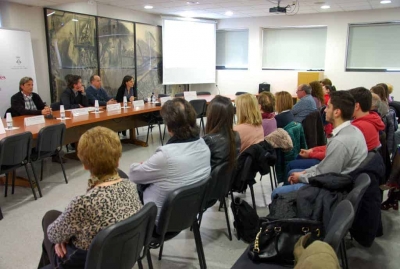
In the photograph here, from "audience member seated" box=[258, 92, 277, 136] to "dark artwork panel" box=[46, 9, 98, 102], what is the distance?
4579 mm

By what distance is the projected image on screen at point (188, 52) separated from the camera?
28.9 ft

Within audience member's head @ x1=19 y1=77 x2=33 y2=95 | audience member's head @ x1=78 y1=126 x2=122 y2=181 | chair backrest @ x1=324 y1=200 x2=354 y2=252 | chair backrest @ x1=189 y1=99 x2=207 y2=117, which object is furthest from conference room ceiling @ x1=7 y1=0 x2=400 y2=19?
chair backrest @ x1=324 y1=200 x2=354 y2=252

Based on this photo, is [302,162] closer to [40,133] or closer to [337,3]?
[40,133]

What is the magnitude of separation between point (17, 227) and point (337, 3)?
273 inches

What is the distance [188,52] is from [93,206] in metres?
8.17

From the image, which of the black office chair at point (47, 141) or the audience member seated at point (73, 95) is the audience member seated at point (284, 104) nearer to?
the black office chair at point (47, 141)

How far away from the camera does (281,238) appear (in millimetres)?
1660

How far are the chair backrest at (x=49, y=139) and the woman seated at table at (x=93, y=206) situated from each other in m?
2.22

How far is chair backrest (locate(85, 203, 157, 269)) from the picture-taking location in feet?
4.35

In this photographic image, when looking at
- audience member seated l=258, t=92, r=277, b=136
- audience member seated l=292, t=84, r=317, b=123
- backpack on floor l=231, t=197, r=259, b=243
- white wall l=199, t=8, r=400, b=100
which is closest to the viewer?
backpack on floor l=231, t=197, r=259, b=243

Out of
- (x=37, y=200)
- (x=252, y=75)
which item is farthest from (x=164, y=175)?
(x=252, y=75)

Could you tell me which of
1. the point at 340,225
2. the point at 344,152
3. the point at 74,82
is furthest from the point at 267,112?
the point at 74,82

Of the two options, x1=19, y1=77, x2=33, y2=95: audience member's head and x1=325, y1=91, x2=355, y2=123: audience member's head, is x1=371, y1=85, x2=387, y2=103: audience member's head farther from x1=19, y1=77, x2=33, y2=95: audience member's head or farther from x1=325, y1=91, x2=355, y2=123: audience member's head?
x1=19, y1=77, x2=33, y2=95: audience member's head

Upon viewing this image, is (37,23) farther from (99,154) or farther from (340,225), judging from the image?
(340,225)
